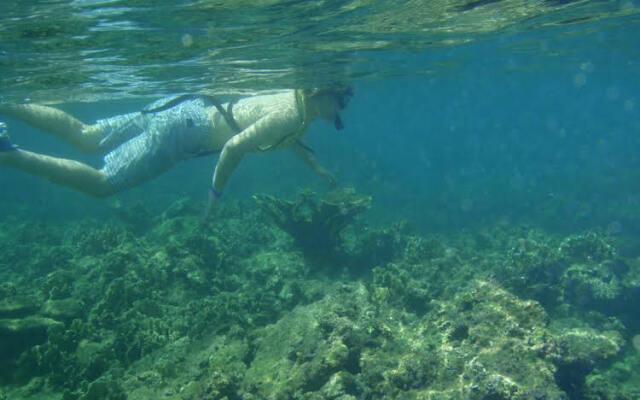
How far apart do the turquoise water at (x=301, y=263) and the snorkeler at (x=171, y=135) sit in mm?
2058

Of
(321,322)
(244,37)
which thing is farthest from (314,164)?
(321,322)

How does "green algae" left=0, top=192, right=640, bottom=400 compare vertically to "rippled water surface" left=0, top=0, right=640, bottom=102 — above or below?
below

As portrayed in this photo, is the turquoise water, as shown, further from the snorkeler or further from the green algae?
the snorkeler

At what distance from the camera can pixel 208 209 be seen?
6.98 m

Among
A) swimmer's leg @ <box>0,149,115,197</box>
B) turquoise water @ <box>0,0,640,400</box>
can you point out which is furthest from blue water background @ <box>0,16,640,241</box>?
swimmer's leg @ <box>0,149,115,197</box>

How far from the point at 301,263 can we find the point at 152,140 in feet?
15.8

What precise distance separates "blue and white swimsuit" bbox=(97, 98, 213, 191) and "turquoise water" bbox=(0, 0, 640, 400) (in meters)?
2.15

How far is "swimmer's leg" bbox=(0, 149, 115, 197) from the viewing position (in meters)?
6.08

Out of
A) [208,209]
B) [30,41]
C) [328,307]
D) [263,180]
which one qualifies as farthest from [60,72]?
[263,180]

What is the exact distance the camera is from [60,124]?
8.04m

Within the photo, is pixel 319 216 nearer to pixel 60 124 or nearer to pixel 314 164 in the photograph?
pixel 314 164

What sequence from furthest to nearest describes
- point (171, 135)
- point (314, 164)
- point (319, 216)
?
point (319, 216) < point (314, 164) < point (171, 135)

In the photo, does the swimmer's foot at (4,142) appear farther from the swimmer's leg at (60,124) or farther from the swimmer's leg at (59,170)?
the swimmer's leg at (60,124)

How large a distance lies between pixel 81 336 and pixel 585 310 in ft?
34.3
